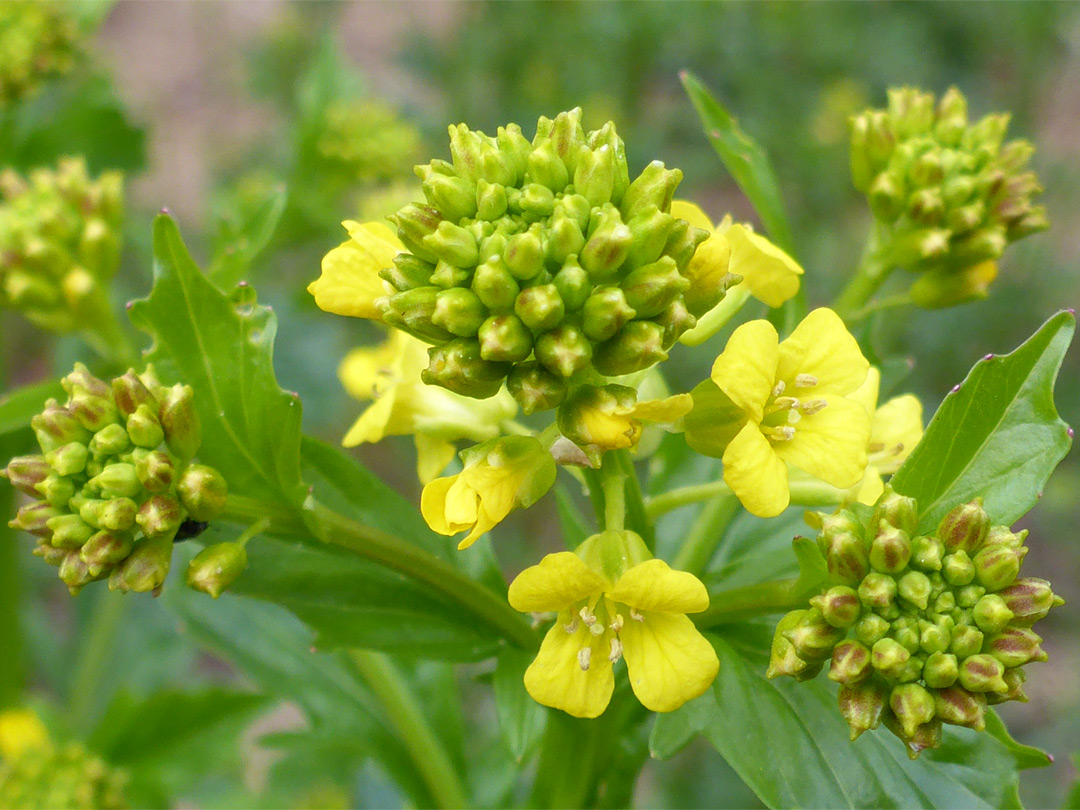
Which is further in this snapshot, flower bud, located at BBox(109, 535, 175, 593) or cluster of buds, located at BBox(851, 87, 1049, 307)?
cluster of buds, located at BBox(851, 87, 1049, 307)

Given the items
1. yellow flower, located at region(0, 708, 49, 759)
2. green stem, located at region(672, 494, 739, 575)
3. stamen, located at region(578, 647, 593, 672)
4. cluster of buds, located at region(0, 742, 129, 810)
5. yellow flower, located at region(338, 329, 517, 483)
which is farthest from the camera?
yellow flower, located at region(0, 708, 49, 759)

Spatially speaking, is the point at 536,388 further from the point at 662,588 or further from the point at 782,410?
the point at 782,410

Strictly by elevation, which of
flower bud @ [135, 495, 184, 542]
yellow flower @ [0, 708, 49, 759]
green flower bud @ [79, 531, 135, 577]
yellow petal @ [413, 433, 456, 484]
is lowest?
yellow flower @ [0, 708, 49, 759]

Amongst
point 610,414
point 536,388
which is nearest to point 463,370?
point 536,388

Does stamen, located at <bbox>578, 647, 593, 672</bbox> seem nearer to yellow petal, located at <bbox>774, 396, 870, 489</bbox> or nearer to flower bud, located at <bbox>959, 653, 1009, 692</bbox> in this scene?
yellow petal, located at <bbox>774, 396, 870, 489</bbox>

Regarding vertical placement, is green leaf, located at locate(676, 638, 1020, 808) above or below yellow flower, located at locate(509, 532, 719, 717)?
below

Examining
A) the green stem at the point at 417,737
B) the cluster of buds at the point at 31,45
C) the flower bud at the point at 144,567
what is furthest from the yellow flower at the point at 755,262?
the cluster of buds at the point at 31,45

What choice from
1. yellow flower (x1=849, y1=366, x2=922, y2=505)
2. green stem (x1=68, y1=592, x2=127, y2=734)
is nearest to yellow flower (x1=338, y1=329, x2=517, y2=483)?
yellow flower (x1=849, y1=366, x2=922, y2=505)
